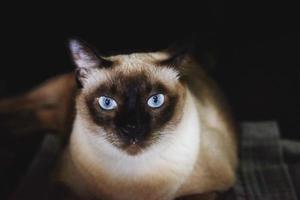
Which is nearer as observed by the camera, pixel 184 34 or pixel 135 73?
pixel 135 73

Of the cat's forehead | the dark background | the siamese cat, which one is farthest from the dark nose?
the dark background

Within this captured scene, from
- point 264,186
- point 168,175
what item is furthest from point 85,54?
point 264,186

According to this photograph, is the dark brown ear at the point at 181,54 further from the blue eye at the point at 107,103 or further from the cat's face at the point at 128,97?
the blue eye at the point at 107,103

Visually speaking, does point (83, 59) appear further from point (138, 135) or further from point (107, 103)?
point (138, 135)

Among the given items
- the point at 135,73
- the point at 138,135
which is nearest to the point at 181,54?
the point at 135,73

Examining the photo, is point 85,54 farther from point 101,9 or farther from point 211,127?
point 101,9
